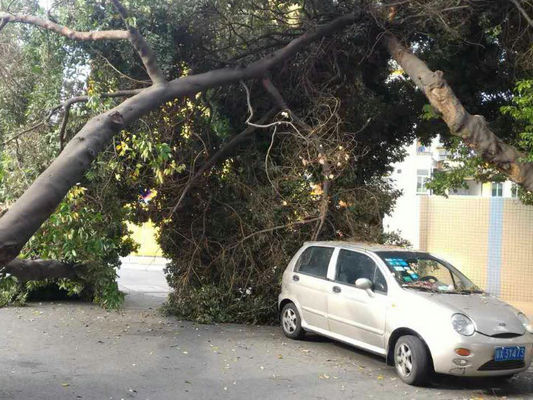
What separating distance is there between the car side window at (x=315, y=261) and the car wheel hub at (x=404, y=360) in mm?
1998

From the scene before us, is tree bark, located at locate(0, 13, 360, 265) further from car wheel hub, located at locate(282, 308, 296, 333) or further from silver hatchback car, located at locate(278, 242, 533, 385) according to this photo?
car wheel hub, located at locate(282, 308, 296, 333)

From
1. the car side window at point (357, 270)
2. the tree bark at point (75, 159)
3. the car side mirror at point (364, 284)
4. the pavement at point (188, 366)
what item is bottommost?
the pavement at point (188, 366)

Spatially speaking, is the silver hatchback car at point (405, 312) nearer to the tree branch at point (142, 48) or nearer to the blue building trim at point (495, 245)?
the tree branch at point (142, 48)

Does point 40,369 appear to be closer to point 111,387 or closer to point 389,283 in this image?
point 111,387

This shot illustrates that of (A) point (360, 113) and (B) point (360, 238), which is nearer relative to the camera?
(B) point (360, 238)

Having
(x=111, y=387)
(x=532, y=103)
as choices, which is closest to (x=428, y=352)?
(x=111, y=387)

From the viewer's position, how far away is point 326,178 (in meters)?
10.8

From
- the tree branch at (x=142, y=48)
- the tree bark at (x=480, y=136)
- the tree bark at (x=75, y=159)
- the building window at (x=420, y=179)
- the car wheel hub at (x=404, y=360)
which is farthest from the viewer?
the building window at (x=420, y=179)

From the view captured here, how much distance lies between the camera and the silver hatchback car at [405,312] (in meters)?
7.12

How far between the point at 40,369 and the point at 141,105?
12.0 feet

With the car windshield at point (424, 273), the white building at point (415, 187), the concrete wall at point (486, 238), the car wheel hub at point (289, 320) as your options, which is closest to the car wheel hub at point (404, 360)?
the car windshield at point (424, 273)

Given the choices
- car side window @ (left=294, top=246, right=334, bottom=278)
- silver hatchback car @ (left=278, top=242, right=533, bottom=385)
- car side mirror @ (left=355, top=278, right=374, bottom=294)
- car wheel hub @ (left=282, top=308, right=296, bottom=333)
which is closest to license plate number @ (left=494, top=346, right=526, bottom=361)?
silver hatchback car @ (left=278, top=242, right=533, bottom=385)

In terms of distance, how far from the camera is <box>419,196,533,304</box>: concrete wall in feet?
55.4

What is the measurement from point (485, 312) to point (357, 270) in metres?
1.96
